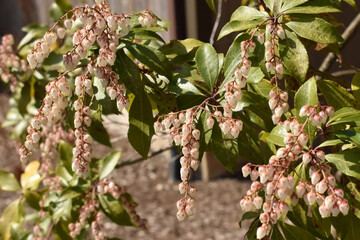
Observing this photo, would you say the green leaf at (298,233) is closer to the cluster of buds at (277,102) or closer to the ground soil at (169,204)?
the cluster of buds at (277,102)

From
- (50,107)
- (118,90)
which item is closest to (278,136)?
(118,90)

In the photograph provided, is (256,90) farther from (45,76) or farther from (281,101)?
(45,76)

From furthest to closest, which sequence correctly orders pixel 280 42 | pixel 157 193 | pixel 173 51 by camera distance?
pixel 157 193 < pixel 173 51 < pixel 280 42

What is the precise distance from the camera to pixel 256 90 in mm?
1116

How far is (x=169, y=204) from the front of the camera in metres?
4.06

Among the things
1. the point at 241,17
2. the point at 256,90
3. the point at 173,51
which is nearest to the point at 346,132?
the point at 256,90

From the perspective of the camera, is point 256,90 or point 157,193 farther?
point 157,193

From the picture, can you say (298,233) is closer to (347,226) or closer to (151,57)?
(347,226)

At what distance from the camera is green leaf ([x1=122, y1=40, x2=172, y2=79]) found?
1123 millimetres

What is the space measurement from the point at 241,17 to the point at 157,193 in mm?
3226

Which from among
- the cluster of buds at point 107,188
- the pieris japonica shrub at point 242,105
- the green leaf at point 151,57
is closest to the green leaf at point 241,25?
the pieris japonica shrub at point 242,105

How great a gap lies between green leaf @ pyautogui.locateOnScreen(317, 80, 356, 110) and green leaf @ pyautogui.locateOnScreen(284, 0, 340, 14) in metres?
0.13

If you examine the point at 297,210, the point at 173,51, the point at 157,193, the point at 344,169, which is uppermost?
the point at 173,51

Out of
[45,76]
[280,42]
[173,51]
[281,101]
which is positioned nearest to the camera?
[281,101]
